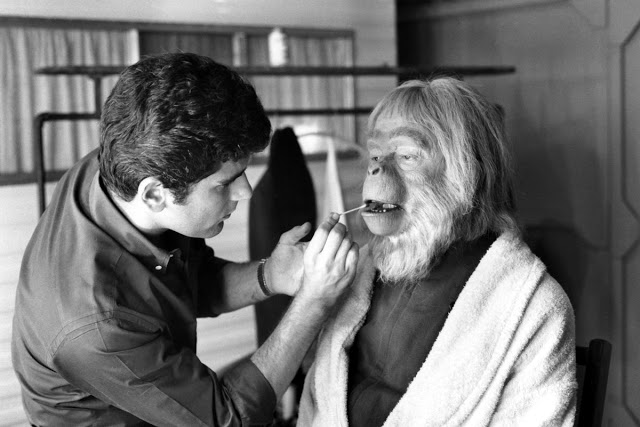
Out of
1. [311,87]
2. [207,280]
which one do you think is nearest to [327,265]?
[207,280]

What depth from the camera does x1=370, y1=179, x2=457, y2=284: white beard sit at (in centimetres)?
163

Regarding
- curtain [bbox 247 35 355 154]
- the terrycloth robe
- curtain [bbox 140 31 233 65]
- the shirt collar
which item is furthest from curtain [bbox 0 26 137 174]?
the terrycloth robe

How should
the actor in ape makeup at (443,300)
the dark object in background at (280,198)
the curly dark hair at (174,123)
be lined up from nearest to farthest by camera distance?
the curly dark hair at (174,123) < the actor in ape makeup at (443,300) < the dark object in background at (280,198)

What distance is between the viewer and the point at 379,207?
167 centimetres

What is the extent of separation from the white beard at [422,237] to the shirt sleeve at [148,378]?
0.42 meters

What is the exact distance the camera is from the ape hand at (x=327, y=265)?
5.07 feet

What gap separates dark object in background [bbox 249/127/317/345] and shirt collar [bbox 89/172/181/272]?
1033 millimetres

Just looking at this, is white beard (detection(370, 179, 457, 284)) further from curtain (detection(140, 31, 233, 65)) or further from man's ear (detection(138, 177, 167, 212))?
curtain (detection(140, 31, 233, 65))

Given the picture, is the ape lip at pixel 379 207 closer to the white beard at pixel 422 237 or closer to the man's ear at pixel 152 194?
the white beard at pixel 422 237

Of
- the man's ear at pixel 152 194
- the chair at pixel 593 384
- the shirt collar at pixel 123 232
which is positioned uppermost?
the man's ear at pixel 152 194

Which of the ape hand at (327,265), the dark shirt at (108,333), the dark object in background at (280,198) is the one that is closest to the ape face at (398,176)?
the ape hand at (327,265)

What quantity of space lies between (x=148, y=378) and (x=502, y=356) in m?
0.68

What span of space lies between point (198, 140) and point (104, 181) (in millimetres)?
259

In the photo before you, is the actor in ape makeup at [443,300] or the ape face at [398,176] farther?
the ape face at [398,176]
